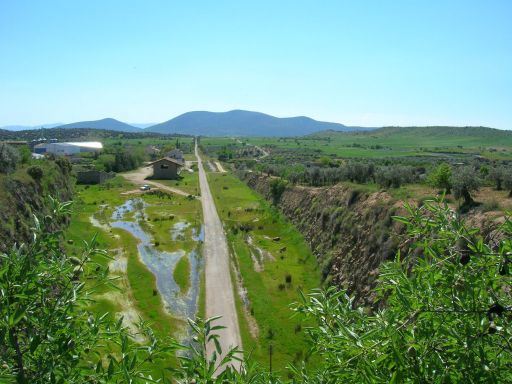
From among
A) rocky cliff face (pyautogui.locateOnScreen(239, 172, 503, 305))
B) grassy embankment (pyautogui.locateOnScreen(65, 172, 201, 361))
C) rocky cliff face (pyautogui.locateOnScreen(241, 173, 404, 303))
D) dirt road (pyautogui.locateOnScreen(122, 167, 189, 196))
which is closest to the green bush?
grassy embankment (pyautogui.locateOnScreen(65, 172, 201, 361))

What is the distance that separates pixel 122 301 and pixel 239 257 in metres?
12.2

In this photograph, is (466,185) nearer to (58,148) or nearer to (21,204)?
(21,204)

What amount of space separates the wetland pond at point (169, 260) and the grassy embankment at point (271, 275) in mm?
3418

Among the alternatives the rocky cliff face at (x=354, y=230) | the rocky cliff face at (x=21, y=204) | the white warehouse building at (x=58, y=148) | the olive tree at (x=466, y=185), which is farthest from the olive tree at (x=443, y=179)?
the white warehouse building at (x=58, y=148)

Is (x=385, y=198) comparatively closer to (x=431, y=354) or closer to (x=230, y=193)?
(x=431, y=354)

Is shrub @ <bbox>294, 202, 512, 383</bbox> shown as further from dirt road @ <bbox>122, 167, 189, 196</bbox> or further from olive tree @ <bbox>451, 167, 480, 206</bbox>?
dirt road @ <bbox>122, 167, 189, 196</bbox>

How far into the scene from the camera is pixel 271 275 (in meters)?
31.6

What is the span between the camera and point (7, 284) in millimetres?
4520

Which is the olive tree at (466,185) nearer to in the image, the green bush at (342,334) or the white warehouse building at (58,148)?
the green bush at (342,334)

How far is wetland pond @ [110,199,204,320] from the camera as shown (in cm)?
2606

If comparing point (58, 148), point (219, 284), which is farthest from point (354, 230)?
point (58, 148)

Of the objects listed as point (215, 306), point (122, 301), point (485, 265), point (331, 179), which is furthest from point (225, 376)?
point (331, 179)

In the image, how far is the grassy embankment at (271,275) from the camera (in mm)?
21688

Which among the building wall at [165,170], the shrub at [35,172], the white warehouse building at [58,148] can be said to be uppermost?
the shrub at [35,172]
